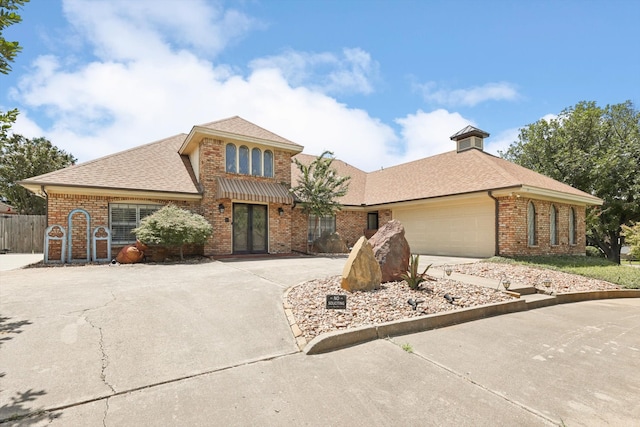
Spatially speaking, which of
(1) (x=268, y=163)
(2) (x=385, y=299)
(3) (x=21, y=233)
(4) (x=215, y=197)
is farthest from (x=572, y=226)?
(3) (x=21, y=233)

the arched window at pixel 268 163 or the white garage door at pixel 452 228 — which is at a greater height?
the arched window at pixel 268 163

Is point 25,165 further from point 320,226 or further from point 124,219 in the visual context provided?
point 320,226

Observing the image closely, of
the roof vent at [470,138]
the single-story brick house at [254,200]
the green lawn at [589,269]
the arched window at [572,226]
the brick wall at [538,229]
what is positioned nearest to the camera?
the green lawn at [589,269]

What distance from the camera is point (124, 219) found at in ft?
40.7

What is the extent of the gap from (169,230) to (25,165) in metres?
26.3

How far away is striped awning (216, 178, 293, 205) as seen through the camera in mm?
12828

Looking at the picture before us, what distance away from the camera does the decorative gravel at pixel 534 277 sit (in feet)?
27.6

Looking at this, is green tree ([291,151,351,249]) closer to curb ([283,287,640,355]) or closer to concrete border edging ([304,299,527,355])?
curb ([283,287,640,355])

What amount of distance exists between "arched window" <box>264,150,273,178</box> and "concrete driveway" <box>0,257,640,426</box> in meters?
9.22

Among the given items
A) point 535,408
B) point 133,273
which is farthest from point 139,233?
point 535,408

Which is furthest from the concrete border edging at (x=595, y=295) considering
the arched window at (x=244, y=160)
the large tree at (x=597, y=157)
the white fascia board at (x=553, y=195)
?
the large tree at (x=597, y=157)

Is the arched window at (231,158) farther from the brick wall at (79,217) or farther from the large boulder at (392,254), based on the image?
the large boulder at (392,254)

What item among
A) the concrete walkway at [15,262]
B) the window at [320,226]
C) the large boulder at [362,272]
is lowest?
the concrete walkway at [15,262]

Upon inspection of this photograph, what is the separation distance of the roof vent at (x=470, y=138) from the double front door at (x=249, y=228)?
1267 centimetres
